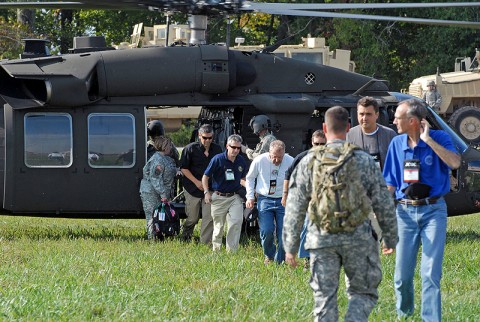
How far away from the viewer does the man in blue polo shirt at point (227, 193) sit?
→ 42.8ft

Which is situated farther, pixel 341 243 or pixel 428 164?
pixel 428 164

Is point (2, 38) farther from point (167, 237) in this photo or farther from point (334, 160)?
point (334, 160)

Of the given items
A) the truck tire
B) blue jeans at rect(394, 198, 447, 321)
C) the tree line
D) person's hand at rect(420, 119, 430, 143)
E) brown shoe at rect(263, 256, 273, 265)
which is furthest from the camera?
the tree line

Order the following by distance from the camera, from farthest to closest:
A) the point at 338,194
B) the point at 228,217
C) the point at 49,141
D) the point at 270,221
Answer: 1. the point at 49,141
2. the point at 228,217
3. the point at 270,221
4. the point at 338,194

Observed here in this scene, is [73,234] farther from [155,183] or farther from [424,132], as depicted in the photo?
[424,132]

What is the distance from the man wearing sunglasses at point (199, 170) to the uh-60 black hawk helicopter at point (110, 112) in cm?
76

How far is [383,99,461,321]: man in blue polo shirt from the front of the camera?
8156 mm

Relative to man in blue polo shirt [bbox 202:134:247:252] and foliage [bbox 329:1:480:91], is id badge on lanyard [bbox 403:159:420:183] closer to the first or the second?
man in blue polo shirt [bbox 202:134:247:252]

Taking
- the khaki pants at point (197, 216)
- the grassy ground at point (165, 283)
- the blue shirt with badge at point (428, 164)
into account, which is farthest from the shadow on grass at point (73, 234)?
the blue shirt with badge at point (428, 164)

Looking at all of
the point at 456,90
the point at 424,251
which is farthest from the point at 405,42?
the point at 424,251

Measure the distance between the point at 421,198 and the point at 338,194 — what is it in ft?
4.74

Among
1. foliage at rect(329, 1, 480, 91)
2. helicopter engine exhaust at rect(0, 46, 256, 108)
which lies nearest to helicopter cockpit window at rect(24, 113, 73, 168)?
helicopter engine exhaust at rect(0, 46, 256, 108)

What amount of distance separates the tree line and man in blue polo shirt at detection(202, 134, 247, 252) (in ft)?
87.6

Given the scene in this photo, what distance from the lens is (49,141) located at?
14312 millimetres
